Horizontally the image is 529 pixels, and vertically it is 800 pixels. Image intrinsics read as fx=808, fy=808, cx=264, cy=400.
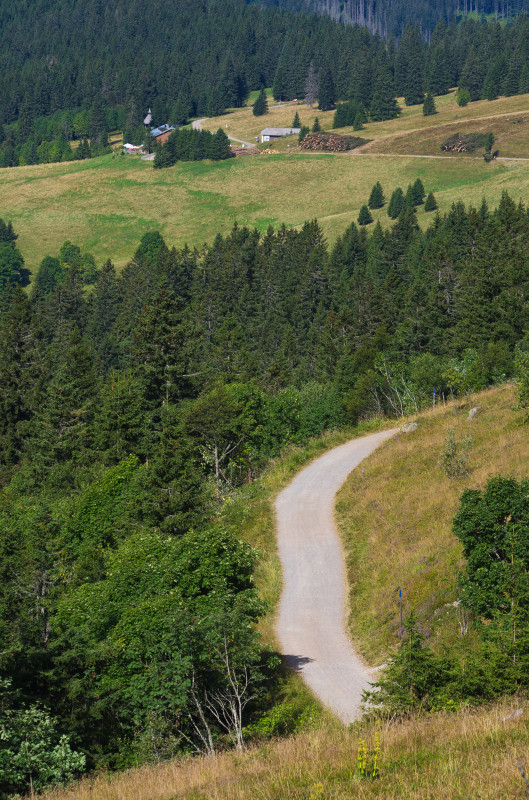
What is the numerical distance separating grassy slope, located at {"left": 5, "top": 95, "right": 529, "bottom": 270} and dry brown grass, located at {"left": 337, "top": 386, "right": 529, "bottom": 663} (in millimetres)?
108637

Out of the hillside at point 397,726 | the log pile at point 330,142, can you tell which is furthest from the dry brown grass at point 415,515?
the log pile at point 330,142

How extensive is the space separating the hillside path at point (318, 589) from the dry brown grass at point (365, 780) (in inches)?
225

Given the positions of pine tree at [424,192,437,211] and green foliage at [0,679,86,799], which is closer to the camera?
green foliage at [0,679,86,799]

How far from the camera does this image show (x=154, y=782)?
11328 mm

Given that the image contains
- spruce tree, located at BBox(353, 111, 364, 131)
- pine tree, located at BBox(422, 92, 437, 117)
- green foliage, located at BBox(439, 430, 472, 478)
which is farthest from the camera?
spruce tree, located at BBox(353, 111, 364, 131)

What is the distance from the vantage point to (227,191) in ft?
580

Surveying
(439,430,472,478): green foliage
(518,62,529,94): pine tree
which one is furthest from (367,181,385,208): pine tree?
(439,430,472,478): green foliage

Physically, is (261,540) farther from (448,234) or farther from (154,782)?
(448,234)

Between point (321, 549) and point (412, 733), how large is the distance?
59.8 ft

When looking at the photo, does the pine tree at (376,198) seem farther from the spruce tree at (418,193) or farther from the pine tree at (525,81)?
the pine tree at (525,81)

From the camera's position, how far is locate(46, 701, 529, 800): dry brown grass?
8391 mm

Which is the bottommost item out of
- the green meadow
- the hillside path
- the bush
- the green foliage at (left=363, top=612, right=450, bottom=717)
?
the hillside path

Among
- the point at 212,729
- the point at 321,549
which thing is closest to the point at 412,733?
the point at 212,729

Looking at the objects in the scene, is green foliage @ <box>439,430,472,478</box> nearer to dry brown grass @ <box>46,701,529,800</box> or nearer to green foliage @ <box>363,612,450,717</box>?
green foliage @ <box>363,612,450,717</box>
